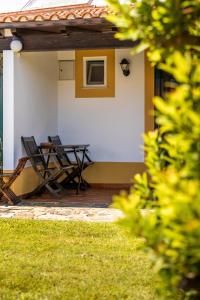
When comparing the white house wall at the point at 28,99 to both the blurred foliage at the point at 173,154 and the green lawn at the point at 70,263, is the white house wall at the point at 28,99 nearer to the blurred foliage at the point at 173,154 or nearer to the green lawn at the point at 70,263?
the green lawn at the point at 70,263

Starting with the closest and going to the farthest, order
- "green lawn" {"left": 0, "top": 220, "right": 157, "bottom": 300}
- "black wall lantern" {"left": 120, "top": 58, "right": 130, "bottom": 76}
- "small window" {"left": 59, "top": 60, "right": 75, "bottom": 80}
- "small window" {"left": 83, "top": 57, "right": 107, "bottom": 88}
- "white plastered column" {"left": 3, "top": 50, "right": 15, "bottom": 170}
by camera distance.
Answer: "green lawn" {"left": 0, "top": 220, "right": 157, "bottom": 300}
"white plastered column" {"left": 3, "top": 50, "right": 15, "bottom": 170}
"black wall lantern" {"left": 120, "top": 58, "right": 130, "bottom": 76}
"small window" {"left": 83, "top": 57, "right": 107, "bottom": 88}
"small window" {"left": 59, "top": 60, "right": 75, "bottom": 80}

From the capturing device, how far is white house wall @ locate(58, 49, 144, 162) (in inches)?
439

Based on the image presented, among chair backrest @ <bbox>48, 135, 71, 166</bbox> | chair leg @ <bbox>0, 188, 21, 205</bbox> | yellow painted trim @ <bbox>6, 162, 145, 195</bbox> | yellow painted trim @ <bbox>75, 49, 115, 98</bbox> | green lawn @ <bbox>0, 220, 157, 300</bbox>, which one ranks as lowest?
green lawn @ <bbox>0, 220, 157, 300</bbox>

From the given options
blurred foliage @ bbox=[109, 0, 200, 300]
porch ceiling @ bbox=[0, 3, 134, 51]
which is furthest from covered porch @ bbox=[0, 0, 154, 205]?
blurred foliage @ bbox=[109, 0, 200, 300]

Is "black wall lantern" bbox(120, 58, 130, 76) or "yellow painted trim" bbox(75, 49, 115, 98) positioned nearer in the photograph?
"black wall lantern" bbox(120, 58, 130, 76)

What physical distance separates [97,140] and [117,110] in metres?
0.79

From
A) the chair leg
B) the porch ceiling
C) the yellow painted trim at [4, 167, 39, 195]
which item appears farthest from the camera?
the yellow painted trim at [4, 167, 39, 195]

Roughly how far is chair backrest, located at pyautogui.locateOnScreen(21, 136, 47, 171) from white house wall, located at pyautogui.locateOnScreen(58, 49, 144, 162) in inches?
71.8

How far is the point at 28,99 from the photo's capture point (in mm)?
10008

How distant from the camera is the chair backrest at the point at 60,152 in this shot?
10438 millimetres

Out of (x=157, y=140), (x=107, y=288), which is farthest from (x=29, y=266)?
(x=157, y=140)

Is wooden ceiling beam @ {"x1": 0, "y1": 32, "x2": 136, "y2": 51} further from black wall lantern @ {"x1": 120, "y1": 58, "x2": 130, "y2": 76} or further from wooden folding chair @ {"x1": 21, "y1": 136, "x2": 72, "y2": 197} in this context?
black wall lantern @ {"x1": 120, "y1": 58, "x2": 130, "y2": 76}

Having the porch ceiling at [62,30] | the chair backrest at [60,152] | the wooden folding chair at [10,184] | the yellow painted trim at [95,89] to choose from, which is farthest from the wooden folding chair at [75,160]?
the porch ceiling at [62,30]

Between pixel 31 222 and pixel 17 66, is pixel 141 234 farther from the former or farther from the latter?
pixel 17 66
